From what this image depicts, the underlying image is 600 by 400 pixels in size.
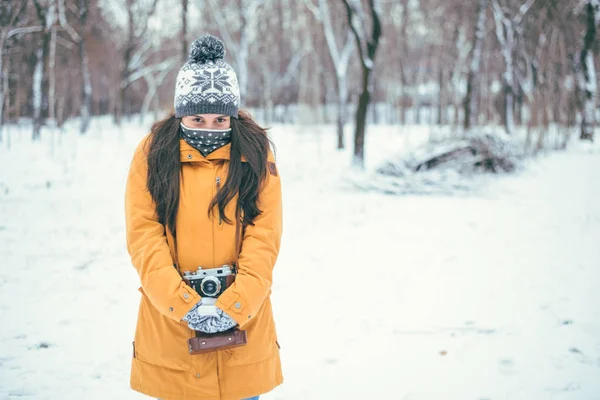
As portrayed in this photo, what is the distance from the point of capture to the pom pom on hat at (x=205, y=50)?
1.81 m

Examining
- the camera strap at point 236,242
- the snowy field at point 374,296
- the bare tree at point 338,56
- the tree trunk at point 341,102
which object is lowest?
the snowy field at point 374,296

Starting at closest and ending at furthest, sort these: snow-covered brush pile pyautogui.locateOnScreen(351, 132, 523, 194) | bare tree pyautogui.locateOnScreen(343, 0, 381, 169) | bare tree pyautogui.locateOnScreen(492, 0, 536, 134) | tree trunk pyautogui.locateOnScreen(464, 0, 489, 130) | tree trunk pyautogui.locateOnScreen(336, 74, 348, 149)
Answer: snow-covered brush pile pyautogui.locateOnScreen(351, 132, 523, 194) → bare tree pyautogui.locateOnScreen(343, 0, 381, 169) → tree trunk pyautogui.locateOnScreen(336, 74, 348, 149) → tree trunk pyautogui.locateOnScreen(464, 0, 489, 130) → bare tree pyautogui.locateOnScreen(492, 0, 536, 134)

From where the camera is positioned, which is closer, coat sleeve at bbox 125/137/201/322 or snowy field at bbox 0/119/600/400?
coat sleeve at bbox 125/137/201/322

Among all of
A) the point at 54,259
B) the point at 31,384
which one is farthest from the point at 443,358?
the point at 54,259

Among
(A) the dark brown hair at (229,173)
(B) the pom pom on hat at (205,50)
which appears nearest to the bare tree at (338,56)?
(B) the pom pom on hat at (205,50)

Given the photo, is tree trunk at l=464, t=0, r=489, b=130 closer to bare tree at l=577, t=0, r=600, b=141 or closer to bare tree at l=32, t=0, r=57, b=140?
bare tree at l=577, t=0, r=600, b=141

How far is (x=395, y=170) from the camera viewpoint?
861 centimetres

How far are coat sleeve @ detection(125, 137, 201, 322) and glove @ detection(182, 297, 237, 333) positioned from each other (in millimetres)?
24

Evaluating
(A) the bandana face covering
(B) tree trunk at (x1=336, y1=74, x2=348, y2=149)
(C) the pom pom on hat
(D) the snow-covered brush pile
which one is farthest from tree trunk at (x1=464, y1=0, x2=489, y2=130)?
(A) the bandana face covering

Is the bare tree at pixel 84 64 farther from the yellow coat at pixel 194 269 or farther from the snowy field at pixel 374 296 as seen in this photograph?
the yellow coat at pixel 194 269

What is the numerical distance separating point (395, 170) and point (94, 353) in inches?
251

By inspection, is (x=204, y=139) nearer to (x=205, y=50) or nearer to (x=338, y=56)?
(x=205, y=50)

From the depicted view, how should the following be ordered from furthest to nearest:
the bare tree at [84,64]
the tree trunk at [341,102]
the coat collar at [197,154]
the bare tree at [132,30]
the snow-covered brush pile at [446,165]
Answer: the bare tree at [132,30] < the bare tree at [84,64] < the tree trunk at [341,102] < the snow-covered brush pile at [446,165] < the coat collar at [197,154]

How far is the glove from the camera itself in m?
1.59
